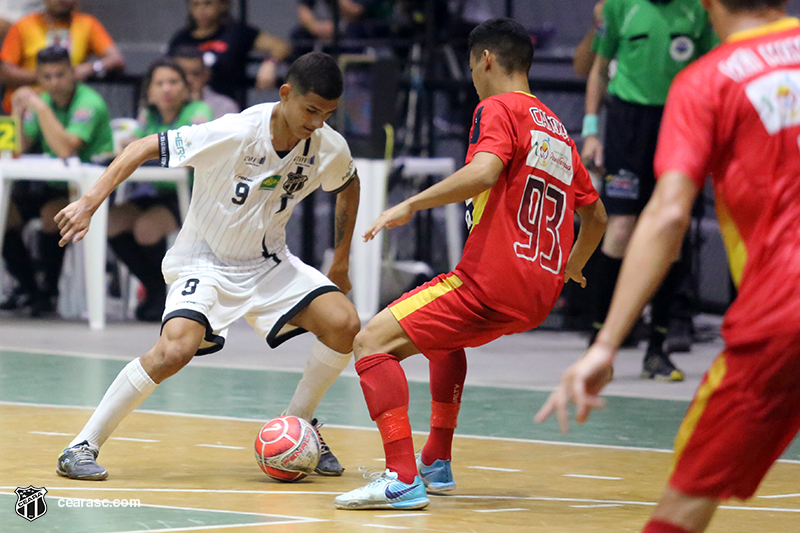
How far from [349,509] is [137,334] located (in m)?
5.29

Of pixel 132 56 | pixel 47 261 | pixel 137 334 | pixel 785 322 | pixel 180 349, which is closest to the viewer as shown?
pixel 785 322

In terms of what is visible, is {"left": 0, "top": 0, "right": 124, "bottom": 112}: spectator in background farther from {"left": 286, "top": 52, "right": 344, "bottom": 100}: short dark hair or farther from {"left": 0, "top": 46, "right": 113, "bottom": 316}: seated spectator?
{"left": 286, "top": 52, "right": 344, "bottom": 100}: short dark hair

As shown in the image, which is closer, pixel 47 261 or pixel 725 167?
pixel 725 167

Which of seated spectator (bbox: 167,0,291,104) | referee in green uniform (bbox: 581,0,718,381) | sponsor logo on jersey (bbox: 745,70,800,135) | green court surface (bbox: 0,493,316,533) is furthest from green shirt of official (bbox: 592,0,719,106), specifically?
sponsor logo on jersey (bbox: 745,70,800,135)

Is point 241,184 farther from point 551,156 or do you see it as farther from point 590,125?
point 590,125

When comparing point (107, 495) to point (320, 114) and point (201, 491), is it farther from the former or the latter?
point (320, 114)

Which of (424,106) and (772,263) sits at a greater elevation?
(772,263)

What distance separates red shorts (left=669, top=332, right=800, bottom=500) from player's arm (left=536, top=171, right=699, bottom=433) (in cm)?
26

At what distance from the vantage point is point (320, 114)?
15.7ft

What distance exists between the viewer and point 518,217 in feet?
14.1

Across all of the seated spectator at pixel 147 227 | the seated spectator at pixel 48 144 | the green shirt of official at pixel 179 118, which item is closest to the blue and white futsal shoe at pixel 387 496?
the green shirt of official at pixel 179 118

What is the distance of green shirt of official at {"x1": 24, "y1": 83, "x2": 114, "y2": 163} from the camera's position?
9578mm

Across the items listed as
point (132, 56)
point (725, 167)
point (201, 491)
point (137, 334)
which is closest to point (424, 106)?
point (137, 334)

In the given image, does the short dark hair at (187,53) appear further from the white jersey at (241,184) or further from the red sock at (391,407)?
the red sock at (391,407)
